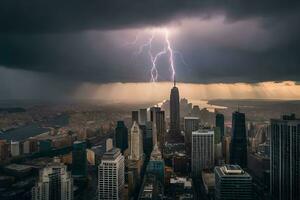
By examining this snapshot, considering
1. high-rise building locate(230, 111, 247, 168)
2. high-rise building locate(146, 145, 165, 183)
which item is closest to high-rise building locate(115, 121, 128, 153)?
high-rise building locate(146, 145, 165, 183)

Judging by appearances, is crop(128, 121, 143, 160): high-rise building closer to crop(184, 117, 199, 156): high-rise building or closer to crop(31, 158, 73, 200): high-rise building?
crop(184, 117, 199, 156): high-rise building

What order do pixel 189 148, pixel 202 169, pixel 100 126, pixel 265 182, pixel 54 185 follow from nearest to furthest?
1. pixel 54 185
2. pixel 265 182
3. pixel 100 126
4. pixel 202 169
5. pixel 189 148

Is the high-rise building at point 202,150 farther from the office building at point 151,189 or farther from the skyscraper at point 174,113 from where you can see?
the office building at point 151,189

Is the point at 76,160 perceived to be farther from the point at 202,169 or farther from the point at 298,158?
the point at 298,158

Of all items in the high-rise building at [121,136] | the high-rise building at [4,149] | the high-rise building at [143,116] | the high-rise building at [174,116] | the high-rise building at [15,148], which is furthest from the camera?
the high-rise building at [174,116]

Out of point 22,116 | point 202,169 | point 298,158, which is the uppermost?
point 22,116

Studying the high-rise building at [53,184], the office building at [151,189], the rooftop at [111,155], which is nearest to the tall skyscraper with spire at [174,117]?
the office building at [151,189]

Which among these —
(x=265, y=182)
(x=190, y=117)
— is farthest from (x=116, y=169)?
(x=190, y=117)
